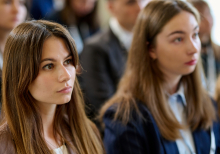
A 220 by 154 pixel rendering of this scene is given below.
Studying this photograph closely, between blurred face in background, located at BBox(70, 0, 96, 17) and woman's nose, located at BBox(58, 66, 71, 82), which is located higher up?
blurred face in background, located at BBox(70, 0, 96, 17)

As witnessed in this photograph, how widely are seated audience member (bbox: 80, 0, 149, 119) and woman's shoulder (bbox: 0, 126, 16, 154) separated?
98 centimetres

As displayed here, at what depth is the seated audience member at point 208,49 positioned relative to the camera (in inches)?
81.9

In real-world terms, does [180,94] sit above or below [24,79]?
below

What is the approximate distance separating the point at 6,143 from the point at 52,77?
0.24m

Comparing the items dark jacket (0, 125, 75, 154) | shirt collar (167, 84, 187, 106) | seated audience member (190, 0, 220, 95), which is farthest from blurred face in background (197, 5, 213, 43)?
dark jacket (0, 125, 75, 154)

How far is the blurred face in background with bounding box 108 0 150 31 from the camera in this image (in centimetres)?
195

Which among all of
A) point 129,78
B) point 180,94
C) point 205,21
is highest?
point 205,21

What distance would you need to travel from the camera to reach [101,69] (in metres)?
1.87

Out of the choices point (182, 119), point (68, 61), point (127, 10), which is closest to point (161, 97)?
point (182, 119)

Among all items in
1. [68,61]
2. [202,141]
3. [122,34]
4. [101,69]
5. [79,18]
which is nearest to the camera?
[68,61]

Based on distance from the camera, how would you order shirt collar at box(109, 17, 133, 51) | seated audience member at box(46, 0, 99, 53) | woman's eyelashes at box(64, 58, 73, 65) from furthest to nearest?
seated audience member at box(46, 0, 99, 53) < shirt collar at box(109, 17, 133, 51) < woman's eyelashes at box(64, 58, 73, 65)

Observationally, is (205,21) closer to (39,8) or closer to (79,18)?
(79,18)

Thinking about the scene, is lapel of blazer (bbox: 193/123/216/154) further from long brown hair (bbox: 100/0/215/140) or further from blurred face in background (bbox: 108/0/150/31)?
blurred face in background (bbox: 108/0/150/31)

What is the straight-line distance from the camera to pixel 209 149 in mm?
1361
